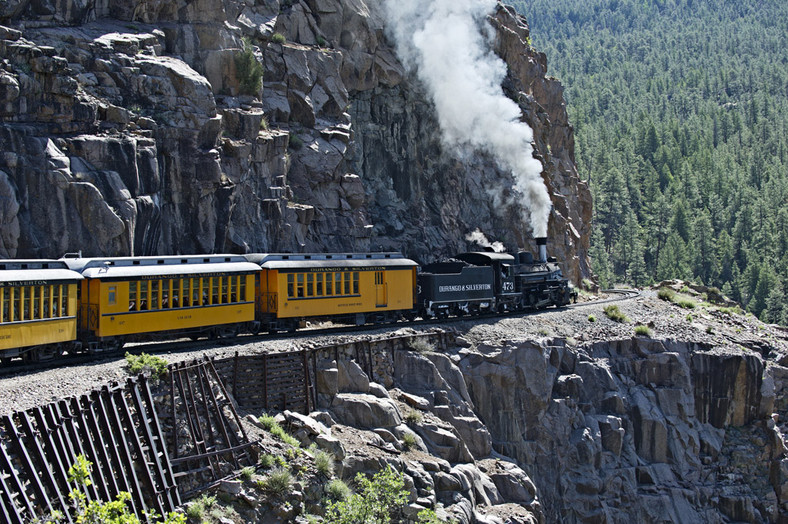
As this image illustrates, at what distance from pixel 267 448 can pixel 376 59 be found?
3193cm

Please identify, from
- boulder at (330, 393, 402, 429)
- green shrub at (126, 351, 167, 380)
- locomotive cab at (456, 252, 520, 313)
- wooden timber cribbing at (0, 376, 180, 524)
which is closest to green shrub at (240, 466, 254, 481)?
wooden timber cribbing at (0, 376, 180, 524)

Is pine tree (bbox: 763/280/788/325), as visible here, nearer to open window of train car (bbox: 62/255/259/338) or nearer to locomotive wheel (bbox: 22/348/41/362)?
open window of train car (bbox: 62/255/259/338)

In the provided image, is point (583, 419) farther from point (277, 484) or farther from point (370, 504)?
point (277, 484)

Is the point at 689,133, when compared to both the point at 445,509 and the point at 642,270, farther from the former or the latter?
the point at 445,509

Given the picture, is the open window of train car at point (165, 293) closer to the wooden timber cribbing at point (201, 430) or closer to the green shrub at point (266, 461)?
the wooden timber cribbing at point (201, 430)

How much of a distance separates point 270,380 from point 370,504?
6.33 metres

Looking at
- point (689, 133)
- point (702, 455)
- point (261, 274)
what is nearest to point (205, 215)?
point (261, 274)

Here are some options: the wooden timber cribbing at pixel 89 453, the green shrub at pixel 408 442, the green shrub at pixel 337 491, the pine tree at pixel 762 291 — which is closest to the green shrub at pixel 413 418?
the green shrub at pixel 408 442

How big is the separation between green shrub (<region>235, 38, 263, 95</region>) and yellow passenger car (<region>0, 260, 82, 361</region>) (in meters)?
16.9

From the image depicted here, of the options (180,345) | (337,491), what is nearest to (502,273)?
(180,345)

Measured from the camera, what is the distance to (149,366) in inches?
813

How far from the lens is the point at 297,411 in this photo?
23828 mm

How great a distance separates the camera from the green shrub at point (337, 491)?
20.3 metres

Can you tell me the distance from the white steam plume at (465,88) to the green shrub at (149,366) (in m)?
32.3
